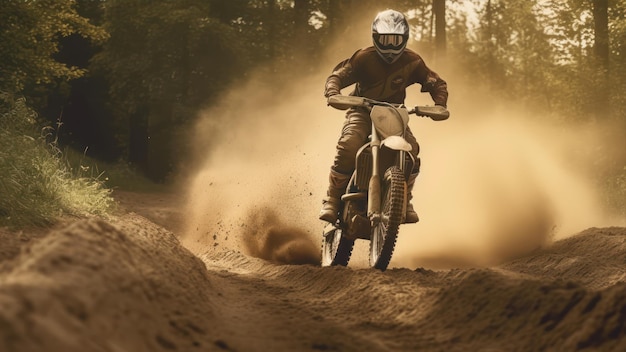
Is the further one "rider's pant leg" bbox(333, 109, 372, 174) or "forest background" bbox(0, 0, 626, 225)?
"forest background" bbox(0, 0, 626, 225)

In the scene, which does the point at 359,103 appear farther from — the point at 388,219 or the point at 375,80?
the point at 388,219

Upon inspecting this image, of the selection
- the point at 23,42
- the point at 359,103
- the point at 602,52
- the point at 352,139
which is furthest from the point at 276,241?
the point at 602,52

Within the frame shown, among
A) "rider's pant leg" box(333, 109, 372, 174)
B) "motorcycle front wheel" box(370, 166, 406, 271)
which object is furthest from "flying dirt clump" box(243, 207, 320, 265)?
"motorcycle front wheel" box(370, 166, 406, 271)

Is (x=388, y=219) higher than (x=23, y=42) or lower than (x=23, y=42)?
lower

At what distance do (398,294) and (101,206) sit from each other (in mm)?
6496

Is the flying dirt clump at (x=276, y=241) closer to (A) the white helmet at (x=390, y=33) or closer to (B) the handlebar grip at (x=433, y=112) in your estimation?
→ (B) the handlebar grip at (x=433, y=112)

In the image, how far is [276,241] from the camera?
12.6m

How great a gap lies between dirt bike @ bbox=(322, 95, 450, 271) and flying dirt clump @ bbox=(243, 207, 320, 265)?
7.17ft

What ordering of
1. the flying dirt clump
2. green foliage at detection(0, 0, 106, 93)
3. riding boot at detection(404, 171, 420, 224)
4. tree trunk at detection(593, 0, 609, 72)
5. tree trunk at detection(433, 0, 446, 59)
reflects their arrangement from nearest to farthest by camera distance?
riding boot at detection(404, 171, 420, 224), the flying dirt clump, green foliage at detection(0, 0, 106, 93), tree trunk at detection(593, 0, 609, 72), tree trunk at detection(433, 0, 446, 59)

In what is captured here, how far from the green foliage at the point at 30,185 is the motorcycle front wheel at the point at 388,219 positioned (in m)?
3.75

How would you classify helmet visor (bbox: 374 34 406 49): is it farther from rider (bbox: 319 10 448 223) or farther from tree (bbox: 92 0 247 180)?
tree (bbox: 92 0 247 180)

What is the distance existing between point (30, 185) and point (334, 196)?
12.6ft

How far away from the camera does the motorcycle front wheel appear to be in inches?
331

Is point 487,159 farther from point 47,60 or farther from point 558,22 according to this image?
point 558,22
